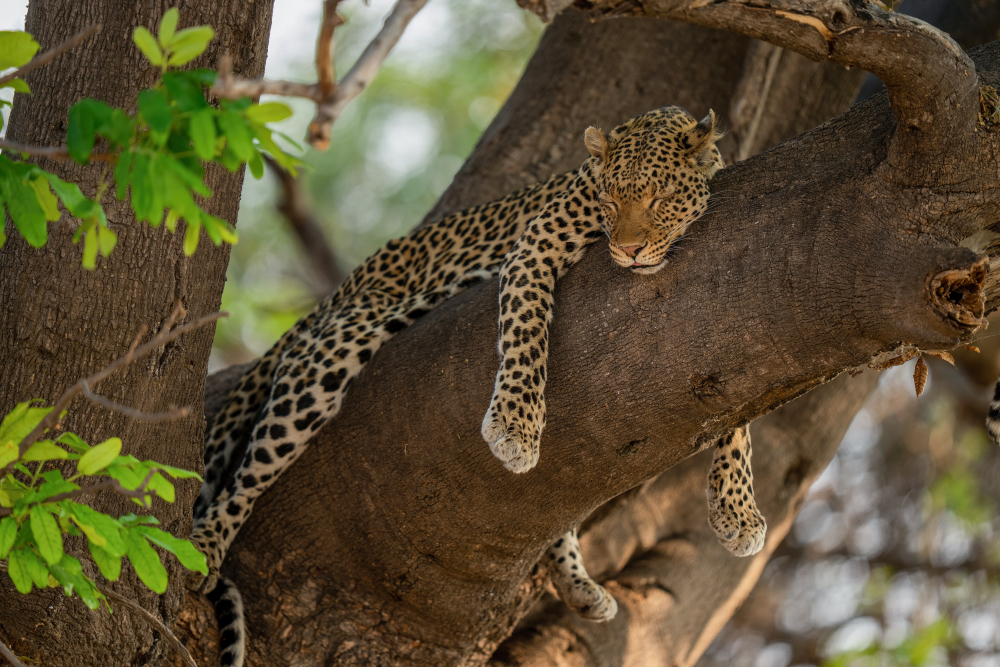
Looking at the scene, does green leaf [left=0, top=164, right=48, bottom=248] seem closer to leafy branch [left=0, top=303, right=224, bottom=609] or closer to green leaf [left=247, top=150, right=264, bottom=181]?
leafy branch [left=0, top=303, right=224, bottom=609]

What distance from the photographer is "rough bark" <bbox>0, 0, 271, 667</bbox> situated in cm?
396

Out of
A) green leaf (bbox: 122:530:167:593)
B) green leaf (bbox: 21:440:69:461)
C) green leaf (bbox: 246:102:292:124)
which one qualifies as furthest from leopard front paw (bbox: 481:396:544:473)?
green leaf (bbox: 246:102:292:124)

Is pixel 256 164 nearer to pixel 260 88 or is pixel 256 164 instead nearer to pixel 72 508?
pixel 260 88

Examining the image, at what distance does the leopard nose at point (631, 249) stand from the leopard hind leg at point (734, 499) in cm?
144

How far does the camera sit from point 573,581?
5945 millimetres

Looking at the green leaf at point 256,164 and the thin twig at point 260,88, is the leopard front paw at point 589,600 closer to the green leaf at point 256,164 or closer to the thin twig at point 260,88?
the green leaf at point 256,164

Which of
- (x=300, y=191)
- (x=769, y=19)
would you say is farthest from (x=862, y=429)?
(x=769, y=19)

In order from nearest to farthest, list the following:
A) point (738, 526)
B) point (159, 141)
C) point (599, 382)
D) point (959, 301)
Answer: point (159, 141)
point (959, 301)
point (599, 382)
point (738, 526)

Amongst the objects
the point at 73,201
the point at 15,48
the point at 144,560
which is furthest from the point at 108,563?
the point at 15,48

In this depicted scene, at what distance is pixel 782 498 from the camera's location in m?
7.12

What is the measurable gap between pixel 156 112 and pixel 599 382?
2.15m

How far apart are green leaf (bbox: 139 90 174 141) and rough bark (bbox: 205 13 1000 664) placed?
208 cm

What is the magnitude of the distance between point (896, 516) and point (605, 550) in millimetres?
7240

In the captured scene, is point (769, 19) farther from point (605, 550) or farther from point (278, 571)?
point (605, 550)
